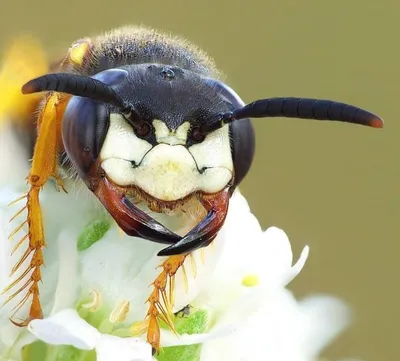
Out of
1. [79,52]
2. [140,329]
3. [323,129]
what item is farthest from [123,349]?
[323,129]

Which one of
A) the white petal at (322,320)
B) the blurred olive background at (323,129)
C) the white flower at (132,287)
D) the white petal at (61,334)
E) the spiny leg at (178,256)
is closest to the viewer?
the spiny leg at (178,256)

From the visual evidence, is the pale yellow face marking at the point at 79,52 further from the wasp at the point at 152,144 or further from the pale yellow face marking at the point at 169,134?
the pale yellow face marking at the point at 169,134

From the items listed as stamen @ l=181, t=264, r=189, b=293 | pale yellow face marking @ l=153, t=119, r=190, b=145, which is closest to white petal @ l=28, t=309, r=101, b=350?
stamen @ l=181, t=264, r=189, b=293

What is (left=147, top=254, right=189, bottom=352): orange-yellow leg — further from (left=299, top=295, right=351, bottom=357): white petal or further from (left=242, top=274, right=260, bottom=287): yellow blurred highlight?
(left=299, top=295, right=351, bottom=357): white petal

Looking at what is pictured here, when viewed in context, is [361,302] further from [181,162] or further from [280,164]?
[181,162]

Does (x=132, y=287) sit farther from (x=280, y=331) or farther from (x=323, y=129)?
(x=323, y=129)

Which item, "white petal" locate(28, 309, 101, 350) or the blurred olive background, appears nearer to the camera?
"white petal" locate(28, 309, 101, 350)

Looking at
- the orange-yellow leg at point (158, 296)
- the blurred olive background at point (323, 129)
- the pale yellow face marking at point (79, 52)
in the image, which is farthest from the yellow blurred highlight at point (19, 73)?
the blurred olive background at point (323, 129)
